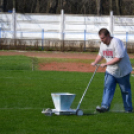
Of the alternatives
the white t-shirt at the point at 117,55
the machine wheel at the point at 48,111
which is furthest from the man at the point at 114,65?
the machine wheel at the point at 48,111

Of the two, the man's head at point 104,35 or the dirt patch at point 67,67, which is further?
the dirt patch at point 67,67

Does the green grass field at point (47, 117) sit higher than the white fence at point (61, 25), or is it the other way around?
the white fence at point (61, 25)

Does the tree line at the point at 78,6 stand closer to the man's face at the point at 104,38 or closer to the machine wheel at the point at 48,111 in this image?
the man's face at the point at 104,38

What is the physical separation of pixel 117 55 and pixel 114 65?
296mm

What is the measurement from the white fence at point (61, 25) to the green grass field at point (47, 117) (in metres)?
25.5

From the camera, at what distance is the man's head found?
8.34m

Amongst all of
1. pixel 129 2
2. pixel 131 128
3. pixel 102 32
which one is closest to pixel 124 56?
pixel 102 32

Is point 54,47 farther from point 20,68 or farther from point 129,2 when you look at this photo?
point 129,2

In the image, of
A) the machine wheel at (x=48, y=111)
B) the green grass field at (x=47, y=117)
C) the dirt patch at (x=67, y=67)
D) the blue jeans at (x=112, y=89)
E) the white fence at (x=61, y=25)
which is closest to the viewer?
the green grass field at (x=47, y=117)

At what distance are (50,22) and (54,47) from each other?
6.99 m

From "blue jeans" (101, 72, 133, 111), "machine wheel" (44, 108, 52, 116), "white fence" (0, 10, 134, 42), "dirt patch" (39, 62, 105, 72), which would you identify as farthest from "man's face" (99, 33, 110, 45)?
"white fence" (0, 10, 134, 42)

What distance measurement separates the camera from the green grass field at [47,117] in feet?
23.2

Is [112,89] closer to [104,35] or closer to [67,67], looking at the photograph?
[104,35]

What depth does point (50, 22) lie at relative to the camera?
4166 centimetres
